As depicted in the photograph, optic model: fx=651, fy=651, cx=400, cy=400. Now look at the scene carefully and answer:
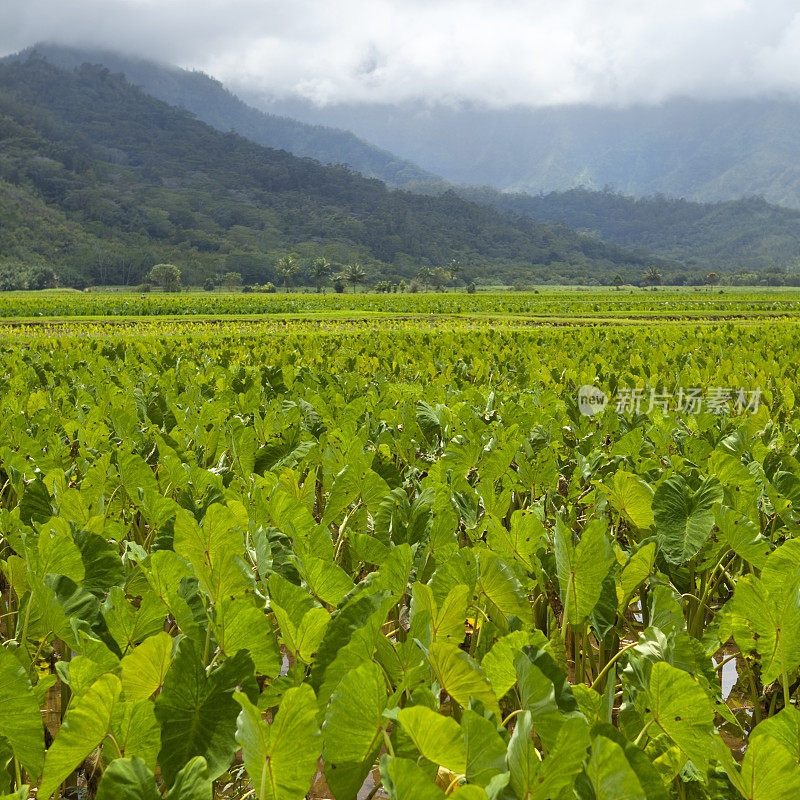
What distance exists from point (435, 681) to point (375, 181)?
19664cm

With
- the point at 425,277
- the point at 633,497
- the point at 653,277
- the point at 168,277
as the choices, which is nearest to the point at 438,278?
the point at 425,277

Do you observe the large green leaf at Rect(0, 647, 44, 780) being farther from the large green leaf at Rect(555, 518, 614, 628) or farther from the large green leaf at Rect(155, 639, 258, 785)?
the large green leaf at Rect(555, 518, 614, 628)

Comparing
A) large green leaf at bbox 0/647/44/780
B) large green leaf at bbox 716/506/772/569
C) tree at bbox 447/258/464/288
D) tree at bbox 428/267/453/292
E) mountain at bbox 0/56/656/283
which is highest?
mountain at bbox 0/56/656/283

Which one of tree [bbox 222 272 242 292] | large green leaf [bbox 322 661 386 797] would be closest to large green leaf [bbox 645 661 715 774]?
large green leaf [bbox 322 661 386 797]

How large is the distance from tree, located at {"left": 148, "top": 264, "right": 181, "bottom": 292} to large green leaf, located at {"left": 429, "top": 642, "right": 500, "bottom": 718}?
9896 cm

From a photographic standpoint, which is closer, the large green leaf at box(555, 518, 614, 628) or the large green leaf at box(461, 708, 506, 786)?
the large green leaf at box(461, 708, 506, 786)

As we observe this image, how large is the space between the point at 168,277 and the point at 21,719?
4020 inches

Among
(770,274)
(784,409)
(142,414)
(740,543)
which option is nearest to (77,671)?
(740,543)

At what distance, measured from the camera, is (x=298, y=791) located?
0.91m

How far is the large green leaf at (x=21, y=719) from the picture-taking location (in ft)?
3.25

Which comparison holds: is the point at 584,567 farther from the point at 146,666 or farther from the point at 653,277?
the point at 653,277

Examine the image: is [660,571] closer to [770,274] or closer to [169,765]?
[169,765]

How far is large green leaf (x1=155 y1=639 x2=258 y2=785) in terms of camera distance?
987 mm

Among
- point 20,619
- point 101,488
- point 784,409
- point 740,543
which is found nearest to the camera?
point 20,619
